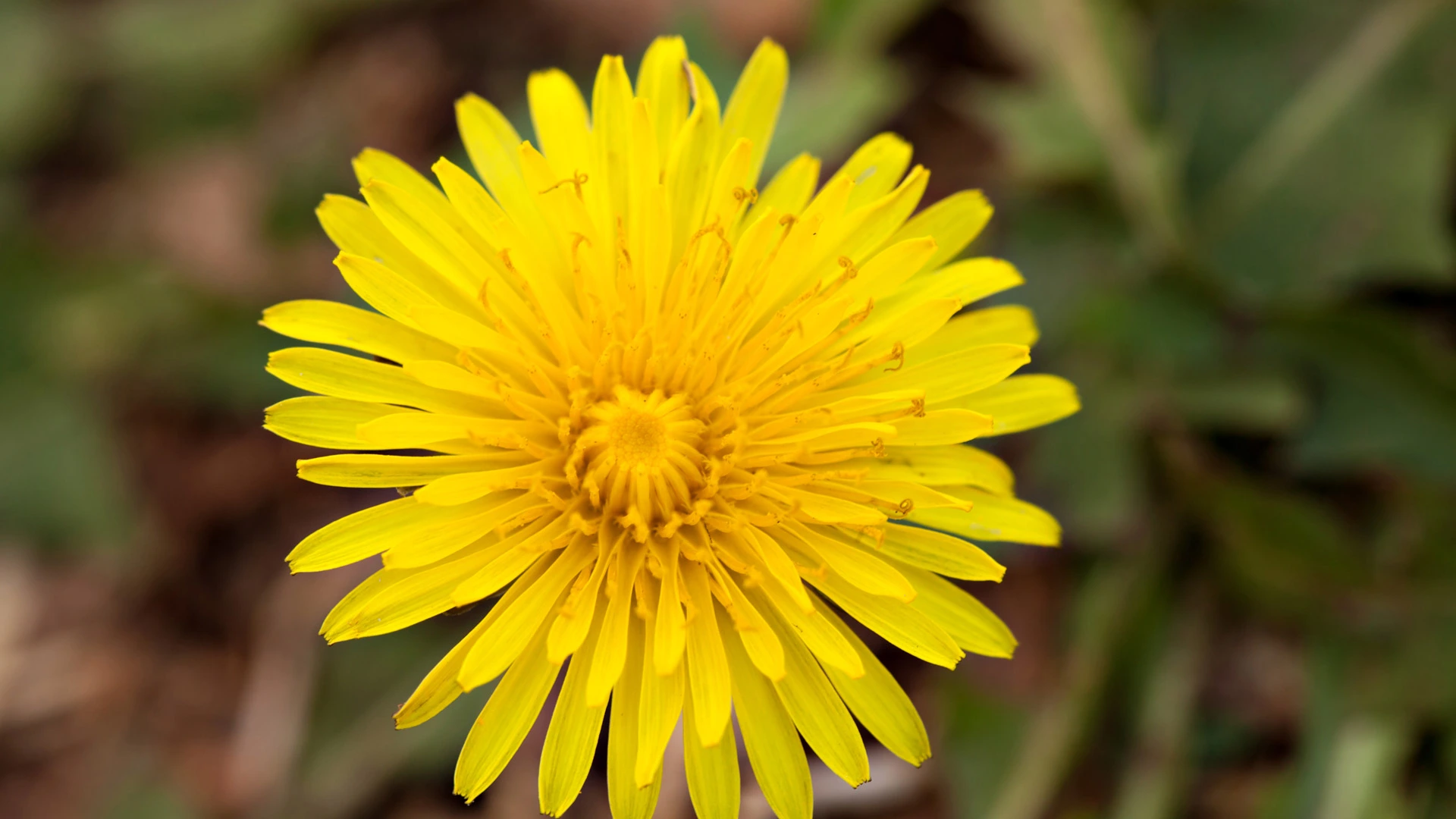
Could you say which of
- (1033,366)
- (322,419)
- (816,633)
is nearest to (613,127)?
(322,419)

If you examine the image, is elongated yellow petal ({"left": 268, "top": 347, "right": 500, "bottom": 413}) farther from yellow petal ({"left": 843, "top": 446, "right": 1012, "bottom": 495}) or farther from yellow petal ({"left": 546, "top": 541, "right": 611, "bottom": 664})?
yellow petal ({"left": 843, "top": 446, "right": 1012, "bottom": 495})

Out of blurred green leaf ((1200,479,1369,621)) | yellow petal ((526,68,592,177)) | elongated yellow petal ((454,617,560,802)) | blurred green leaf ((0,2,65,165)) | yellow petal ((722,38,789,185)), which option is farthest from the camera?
blurred green leaf ((0,2,65,165))

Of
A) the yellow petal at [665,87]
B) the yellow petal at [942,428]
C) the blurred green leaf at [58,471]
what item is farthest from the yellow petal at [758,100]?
the blurred green leaf at [58,471]

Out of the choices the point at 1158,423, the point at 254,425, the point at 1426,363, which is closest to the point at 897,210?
the point at 1158,423

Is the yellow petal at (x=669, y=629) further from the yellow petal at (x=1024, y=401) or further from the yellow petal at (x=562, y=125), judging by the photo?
the yellow petal at (x=562, y=125)

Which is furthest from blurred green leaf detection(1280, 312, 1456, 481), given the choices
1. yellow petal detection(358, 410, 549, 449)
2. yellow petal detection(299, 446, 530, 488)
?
yellow petal detection(299, 446, 530, 488)

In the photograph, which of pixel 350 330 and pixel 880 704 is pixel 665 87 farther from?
pixel 880 704

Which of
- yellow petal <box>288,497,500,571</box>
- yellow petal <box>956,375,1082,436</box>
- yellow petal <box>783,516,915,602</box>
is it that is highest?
yellow petal <box>956,375,1082,436</box>

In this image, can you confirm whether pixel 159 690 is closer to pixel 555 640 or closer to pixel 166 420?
pixel 166 420

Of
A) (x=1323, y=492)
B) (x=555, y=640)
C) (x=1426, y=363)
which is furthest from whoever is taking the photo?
(x=1323, y=492)
